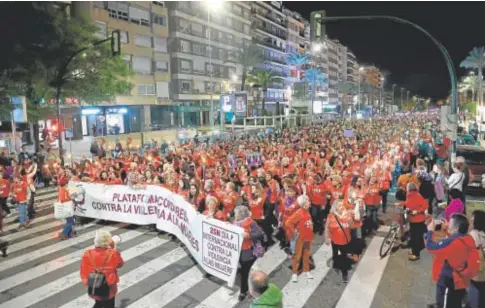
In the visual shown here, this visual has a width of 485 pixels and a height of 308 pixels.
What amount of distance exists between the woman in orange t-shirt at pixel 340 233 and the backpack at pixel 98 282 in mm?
3839

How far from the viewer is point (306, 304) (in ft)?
21.7

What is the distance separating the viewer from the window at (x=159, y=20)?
48819 millimetres

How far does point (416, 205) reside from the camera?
8062 millimetres

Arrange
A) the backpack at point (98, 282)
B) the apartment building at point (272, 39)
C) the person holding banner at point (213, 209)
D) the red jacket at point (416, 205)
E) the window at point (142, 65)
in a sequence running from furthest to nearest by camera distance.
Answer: the apartment building at point (272, 39)
the window at point (142, 65)
the red jacket at point (416, 205)
the person holding banner at point (213, 209)
the backpack at point (98, 282)

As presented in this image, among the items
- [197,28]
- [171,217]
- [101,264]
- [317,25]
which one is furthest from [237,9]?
[101,264]

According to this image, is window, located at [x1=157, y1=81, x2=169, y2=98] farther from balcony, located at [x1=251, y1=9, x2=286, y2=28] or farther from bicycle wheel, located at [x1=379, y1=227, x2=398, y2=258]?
bicycle wheel, located at [x1=379, y1=227, x2=398, y2=258]

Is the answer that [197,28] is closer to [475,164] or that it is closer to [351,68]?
[475,164]

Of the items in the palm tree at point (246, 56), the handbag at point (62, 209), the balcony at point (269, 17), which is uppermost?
the balcony at point (269, 17)

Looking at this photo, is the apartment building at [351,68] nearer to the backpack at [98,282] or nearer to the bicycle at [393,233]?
the bicycle at [393,233]

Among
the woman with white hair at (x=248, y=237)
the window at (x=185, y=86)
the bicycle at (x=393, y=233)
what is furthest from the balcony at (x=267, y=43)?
the woman with white hair at (x=248, y=237)

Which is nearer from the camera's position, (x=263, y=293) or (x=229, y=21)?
(x=263, y=293)

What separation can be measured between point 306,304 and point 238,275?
162cm

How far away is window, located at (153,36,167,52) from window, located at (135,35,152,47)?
80cm

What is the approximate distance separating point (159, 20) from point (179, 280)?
154ft
